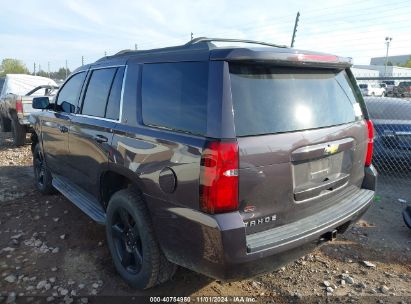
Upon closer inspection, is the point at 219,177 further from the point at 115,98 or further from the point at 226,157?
the point at 115,98

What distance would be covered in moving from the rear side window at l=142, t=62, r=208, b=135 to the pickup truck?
7.17 meters

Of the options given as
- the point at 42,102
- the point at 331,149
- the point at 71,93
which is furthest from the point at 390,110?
the point at 42,102

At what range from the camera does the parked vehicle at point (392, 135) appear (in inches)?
242

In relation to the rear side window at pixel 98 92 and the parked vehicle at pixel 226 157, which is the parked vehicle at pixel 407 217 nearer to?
the parked vehicle at pixel 226 157

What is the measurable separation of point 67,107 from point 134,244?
2.10 m

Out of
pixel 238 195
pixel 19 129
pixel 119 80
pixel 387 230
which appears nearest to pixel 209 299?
pixel 238 195

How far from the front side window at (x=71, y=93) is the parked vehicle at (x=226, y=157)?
2.75ft

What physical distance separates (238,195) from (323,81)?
1.30 meters

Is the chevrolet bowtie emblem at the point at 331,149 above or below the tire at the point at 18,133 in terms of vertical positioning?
above

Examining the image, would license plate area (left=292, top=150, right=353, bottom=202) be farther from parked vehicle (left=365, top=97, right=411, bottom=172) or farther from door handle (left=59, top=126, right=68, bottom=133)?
parked vehicle (left=365, top=97, right=411, bottom=172)

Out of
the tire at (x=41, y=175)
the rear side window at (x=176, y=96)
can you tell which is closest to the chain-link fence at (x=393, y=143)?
the rear side window at (x=176, y=96)

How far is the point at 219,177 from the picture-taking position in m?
2.23

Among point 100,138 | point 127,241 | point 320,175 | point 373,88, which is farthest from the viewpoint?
point 373,88

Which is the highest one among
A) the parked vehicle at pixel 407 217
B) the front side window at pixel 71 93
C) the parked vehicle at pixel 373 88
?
the parked vehicle at pixel 373 88
